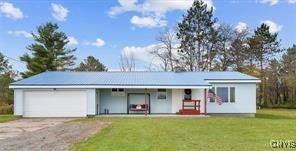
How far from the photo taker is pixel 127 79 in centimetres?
2897

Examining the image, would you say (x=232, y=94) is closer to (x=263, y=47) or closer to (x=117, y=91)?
(x=117, y=91)

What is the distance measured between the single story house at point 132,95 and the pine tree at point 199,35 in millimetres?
16986

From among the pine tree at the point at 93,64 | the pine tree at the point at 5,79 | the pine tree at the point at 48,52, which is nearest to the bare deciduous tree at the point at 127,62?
the pine tree at the point at 93,64

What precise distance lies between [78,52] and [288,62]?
2783cm

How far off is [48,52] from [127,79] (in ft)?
72.3

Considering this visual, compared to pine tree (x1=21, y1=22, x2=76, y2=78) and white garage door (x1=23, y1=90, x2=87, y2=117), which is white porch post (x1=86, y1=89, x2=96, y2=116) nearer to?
white garage door (x1=23, y1=90, x2=87, y2=117)

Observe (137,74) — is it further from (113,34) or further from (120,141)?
(120,141)

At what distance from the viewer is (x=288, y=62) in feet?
168

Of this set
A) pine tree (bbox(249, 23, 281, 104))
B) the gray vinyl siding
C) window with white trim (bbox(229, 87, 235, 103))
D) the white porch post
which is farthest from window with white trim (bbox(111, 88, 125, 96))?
pine tree (bbox(249, 23, 281, 104))

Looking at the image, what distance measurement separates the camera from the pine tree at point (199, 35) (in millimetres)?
46562

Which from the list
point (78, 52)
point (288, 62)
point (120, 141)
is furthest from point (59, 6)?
point (288, 62)

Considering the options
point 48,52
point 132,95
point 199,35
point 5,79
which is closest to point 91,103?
point 132,95

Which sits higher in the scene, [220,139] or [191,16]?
[191,16]

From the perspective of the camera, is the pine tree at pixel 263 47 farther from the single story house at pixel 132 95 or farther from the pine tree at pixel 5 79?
the pine tree at pixel 5 79
